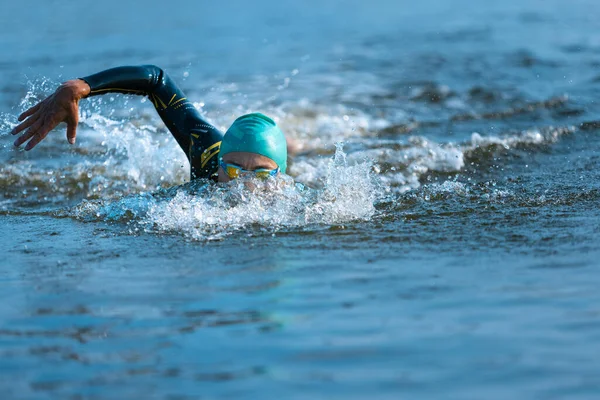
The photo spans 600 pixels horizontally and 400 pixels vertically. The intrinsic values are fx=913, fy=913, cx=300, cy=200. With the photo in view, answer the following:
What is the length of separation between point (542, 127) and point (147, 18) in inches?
530

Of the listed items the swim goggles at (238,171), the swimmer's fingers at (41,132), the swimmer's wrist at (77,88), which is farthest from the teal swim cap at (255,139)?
the swimmer's fingers at (41,132)

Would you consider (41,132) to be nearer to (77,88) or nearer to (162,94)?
(77,88)

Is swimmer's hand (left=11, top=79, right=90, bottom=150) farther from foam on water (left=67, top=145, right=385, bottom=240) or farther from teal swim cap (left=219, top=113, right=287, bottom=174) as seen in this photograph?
teal swim cap (left=219, top=113, right=287, bottom=174)

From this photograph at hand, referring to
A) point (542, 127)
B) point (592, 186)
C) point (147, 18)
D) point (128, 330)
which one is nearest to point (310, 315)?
point (128, 330)

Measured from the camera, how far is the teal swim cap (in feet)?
21.0

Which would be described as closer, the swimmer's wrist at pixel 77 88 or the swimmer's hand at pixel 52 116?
the swimmer's hand at pixel 52 116

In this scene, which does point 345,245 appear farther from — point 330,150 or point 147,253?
point 330,150

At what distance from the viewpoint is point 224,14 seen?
75.2 ft

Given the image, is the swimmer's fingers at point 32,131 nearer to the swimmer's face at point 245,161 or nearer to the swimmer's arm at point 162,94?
the swimmer's arm at point 162,94

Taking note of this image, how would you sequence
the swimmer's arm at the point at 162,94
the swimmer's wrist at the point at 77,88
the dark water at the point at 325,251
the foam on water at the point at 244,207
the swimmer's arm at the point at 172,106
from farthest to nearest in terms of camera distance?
1. the swimmer's arm at the point at 172,106
2. the swimmer's arm at the point at 162,94
3. the foam on water at the point at 244,207
4. the swimmer's wrist at the point at 77,88
5. the dark water at the point at 325,251

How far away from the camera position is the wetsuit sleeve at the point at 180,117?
6789 mm

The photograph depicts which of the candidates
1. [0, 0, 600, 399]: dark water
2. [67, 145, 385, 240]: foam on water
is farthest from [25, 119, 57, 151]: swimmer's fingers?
[67, 145, 385, 240]: foam on water

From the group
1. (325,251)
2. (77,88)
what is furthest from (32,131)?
(325,251)

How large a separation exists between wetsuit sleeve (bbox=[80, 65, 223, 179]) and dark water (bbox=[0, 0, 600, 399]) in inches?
8.9
